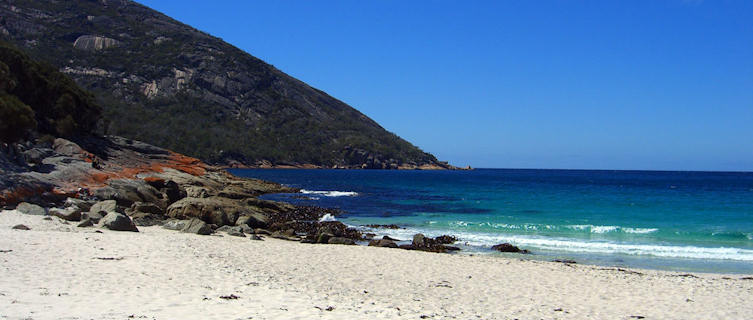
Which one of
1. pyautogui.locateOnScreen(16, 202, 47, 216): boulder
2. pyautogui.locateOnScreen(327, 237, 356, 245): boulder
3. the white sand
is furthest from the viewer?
pyautogui.locateOnScreen(327, 237, 356, 245): boulder

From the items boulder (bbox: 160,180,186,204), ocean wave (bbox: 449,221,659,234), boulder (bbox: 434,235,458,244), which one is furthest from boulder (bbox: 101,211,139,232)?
ocean wave (bbox: 449,221,659,234)

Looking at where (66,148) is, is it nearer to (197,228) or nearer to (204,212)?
(204,212)

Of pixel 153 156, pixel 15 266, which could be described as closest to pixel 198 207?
pixel 15 266

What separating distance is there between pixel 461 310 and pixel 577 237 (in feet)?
55.2

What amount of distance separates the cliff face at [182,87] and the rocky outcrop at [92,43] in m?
0.28

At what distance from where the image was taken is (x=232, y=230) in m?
21.4

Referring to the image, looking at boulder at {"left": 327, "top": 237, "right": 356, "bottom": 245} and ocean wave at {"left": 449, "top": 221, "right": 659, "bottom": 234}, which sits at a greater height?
ocean wave at {"left": 449, "top": 221, "right": 659, "bottom": 234}

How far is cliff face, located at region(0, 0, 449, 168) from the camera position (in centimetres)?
12601

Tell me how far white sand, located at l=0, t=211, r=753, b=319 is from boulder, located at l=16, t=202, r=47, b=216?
9.41 ft

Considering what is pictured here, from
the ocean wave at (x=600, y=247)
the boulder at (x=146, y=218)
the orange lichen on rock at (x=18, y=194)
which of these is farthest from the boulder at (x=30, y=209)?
the ocean wave at (x=600, y=247)

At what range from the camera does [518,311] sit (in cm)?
1036

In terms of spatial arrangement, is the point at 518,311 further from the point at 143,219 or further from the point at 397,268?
the point at 143,219

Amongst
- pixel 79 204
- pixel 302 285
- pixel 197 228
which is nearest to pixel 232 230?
pixel 197 228

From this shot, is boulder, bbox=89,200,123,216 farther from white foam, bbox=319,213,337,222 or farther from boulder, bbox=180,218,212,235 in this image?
white foam, bbox=319,213,337,222
